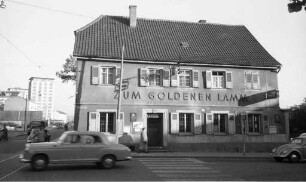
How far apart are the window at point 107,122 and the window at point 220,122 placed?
25.6ft

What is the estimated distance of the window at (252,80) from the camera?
24.1 m

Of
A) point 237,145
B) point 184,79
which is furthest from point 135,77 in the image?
point 237,145

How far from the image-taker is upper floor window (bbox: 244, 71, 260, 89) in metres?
24.0

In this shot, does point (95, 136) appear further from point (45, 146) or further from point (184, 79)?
point (184, 79)

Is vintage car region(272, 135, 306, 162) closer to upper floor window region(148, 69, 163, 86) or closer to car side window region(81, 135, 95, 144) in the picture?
upper floor window region(148, 69, 163, 86)

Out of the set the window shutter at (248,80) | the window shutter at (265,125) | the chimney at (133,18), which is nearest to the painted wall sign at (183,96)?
the window shutter at (248,80)

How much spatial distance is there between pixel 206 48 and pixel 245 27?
6.53 meters

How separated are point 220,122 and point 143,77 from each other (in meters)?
6.98

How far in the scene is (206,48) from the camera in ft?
81.9

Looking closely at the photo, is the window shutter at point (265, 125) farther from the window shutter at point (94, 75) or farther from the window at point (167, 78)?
the window shutter at point (94, 75)

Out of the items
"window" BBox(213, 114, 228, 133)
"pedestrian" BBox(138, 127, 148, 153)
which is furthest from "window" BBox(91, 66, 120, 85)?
"window" BBox(213, 114, 228, 133)

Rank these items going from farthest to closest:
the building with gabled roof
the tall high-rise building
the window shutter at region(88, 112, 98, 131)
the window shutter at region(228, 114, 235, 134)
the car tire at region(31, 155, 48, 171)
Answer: the tall high-rise building, the window shutter at region(228, 114, 235, 134), the building with gabled roof, the window shutter at region(88, 112, 98, 131), the car tire at region(31, 155, 48, 171)

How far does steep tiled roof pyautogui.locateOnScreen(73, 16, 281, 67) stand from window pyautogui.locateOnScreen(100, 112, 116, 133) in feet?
14.0

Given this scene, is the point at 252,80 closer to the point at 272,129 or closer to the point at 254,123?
the point at 254,123
